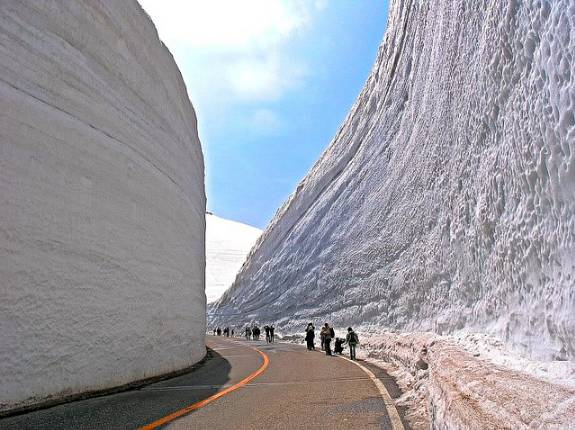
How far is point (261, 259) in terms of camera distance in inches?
1599

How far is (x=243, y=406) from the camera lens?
24.2 ft

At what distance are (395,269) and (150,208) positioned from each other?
11722 millimetres

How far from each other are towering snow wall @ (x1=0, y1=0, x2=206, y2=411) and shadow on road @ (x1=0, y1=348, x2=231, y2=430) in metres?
0.45

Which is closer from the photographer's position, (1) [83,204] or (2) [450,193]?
(1) [83,204]

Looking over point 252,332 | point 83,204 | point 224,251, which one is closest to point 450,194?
point 83,204

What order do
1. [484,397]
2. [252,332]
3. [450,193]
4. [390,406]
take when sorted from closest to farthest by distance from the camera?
[484,397] → [390,406] → [450,193] → [252,332]

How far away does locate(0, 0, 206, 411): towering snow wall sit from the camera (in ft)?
23.4

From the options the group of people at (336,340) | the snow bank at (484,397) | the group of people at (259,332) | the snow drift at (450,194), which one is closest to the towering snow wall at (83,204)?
the snow bank at (484,397)

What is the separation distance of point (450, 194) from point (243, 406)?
26.5ft

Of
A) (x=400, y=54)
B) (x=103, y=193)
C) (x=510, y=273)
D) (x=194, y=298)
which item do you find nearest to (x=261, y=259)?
(x=400, y=54)

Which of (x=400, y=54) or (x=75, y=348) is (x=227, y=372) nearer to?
(x=75, y=348)

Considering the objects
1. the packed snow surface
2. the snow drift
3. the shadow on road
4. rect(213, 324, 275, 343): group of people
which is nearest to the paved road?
the shadow on road

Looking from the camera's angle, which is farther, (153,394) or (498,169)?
(153,394)

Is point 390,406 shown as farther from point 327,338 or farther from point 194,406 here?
point 327,338
